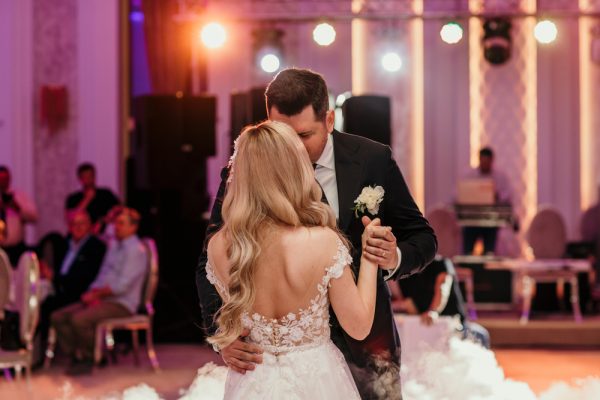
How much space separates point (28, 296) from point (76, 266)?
1904 millimetres

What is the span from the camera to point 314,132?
9.23 ft

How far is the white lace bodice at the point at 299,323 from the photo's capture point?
2.51 meters

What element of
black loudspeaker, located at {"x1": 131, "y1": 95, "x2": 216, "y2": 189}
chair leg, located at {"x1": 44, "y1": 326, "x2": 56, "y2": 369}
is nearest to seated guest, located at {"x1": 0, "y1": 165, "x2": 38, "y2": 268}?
chair leg, located at {"x1": 44, "y1": 326, "x2": 56, "y2": 369}

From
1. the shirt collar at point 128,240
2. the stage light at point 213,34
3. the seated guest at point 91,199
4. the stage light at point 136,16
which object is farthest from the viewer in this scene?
the stage light at point 136,16

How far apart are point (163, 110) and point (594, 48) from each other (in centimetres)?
530

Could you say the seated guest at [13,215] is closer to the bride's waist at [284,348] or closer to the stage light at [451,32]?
the stage light at [451,32]

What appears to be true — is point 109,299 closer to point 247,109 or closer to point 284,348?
point 247,109

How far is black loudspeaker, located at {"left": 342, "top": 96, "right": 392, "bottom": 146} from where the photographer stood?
296 inches

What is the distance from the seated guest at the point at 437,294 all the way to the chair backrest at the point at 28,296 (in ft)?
7.28

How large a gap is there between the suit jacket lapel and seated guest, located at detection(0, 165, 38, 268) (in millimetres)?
6025

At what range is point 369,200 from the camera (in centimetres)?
271

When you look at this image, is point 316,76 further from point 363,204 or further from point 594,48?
point 594,48

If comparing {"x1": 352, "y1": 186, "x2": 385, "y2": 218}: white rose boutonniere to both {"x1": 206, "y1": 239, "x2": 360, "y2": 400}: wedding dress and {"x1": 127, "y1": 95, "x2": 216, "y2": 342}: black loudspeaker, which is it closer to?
{"x1": 206, "y1": 239, "x2": 360, "y2": 400}: wedding dress

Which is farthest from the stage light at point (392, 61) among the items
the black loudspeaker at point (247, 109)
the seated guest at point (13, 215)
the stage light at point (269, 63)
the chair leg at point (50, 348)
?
the chair leg at point (50, 348)
